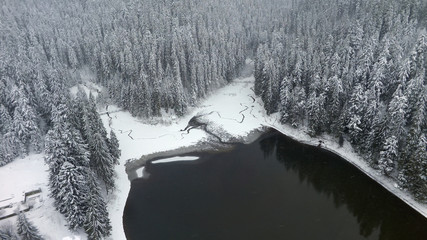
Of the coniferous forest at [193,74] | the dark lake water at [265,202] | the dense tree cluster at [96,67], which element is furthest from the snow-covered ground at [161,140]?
the dense tree cluster at [96,67]

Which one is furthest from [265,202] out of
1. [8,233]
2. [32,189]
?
[32,189]

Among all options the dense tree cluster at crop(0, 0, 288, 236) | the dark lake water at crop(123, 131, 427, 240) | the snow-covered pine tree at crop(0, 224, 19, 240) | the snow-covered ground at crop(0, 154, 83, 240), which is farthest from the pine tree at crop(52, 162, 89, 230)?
the dark lake water at crop(123, 131, 427, 240)

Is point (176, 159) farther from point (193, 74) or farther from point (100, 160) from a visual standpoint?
point (193, 74)

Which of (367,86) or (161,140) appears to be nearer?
(367,86)

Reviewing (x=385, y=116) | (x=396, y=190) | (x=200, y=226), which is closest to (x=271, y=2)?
(x=385, y=116)

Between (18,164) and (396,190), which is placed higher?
(18,164)

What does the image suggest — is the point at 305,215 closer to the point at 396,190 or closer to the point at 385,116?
the point at 396,190
